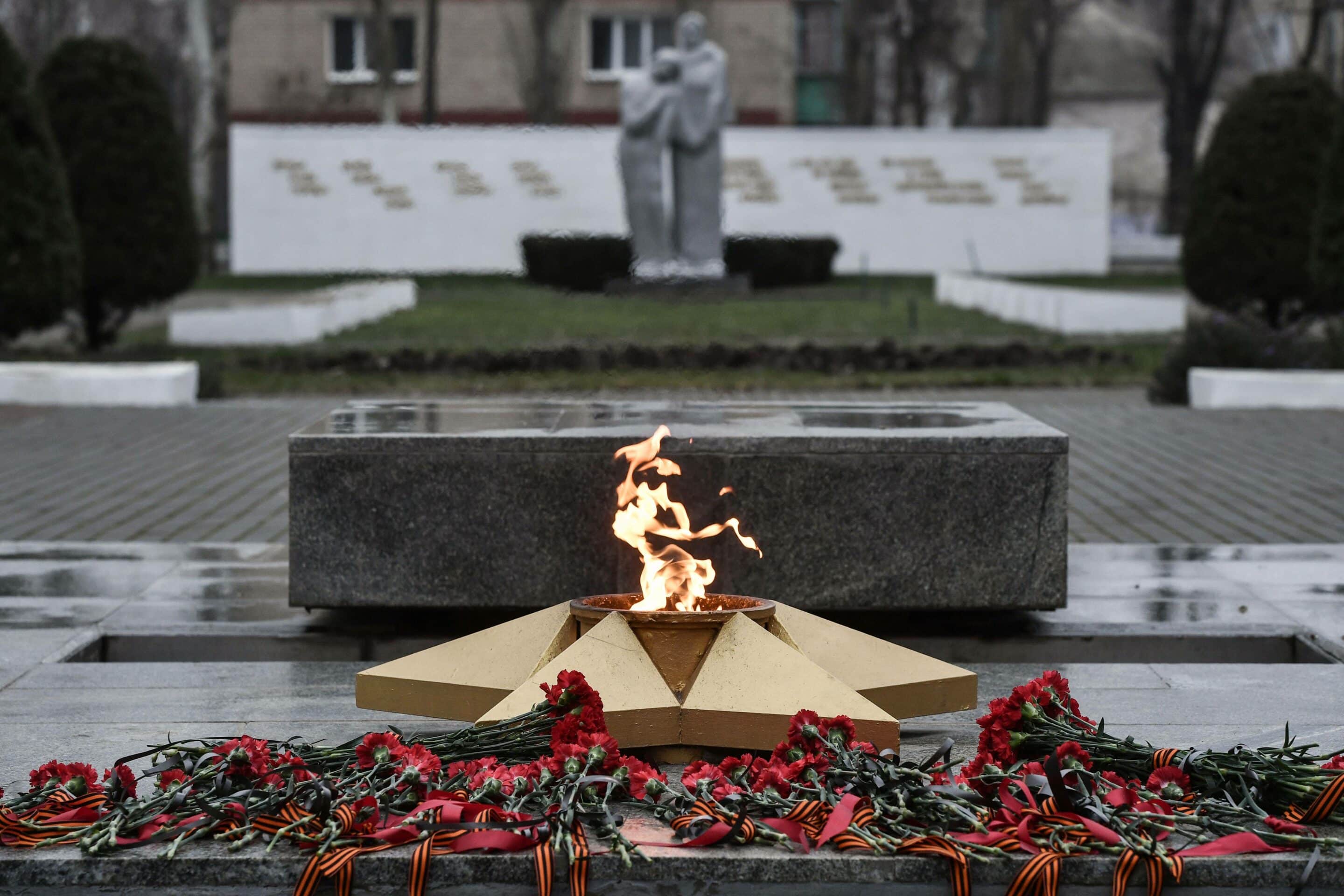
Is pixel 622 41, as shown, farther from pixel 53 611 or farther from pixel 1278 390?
pixel 53 611

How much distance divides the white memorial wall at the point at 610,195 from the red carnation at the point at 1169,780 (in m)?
30.0

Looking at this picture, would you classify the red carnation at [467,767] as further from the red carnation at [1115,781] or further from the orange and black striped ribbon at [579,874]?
the red carnation at [1115,781]

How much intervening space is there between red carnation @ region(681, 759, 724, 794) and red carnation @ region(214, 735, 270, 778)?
33.3 inches

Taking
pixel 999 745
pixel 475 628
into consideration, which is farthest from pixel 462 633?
pixel 999 745

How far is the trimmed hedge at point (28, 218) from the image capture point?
592 inches

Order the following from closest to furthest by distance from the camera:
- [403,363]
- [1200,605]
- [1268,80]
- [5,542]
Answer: [1200,605], [5,542], [403,363], [1268,80]

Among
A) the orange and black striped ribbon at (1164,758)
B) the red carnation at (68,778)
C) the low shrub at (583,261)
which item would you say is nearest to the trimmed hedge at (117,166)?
the low shrub at (583,261)

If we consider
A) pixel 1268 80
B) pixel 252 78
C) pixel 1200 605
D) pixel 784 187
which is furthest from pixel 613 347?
pixel 252 78

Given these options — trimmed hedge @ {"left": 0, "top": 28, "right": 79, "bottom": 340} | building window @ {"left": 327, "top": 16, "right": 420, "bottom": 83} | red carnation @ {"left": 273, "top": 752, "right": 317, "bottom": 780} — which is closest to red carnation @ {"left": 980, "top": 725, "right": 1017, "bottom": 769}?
red carnation @ {"left": 273, "top": 752, "right": 317, "bottom": 780}

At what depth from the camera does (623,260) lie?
94.5 feet

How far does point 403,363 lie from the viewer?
17.0 metres

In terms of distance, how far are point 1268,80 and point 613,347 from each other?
7.90 m

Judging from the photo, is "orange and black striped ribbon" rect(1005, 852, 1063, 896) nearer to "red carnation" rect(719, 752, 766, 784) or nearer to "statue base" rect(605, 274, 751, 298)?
"red carnation" rect(719, 752, 766, 784)

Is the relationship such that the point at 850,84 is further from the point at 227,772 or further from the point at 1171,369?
the point at 227,772
